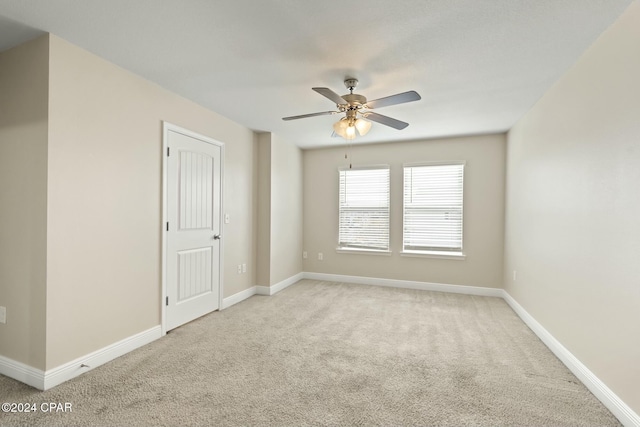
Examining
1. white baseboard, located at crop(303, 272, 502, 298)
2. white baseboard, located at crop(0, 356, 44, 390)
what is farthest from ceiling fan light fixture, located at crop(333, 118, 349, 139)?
white baseboard, located at crop(303, 272, 502, 298)

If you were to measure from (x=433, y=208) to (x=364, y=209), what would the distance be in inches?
45.4

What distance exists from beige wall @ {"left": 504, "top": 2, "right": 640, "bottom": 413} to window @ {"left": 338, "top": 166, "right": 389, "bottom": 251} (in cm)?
229

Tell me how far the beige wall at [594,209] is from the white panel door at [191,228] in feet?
11.9

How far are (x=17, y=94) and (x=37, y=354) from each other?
1.92 m

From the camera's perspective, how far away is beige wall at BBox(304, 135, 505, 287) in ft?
15.2

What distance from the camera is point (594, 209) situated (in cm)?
219

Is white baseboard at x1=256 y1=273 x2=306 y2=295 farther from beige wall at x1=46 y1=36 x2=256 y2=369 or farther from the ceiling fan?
the ceiling fan

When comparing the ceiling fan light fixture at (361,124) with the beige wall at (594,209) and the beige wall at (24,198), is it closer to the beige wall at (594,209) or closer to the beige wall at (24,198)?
the beige wall at (594,209)

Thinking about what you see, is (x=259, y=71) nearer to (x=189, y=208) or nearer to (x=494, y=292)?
(x=189, y=208)

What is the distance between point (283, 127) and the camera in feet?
14.2

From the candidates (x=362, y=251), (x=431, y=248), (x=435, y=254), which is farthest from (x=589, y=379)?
(x=362, y=251)

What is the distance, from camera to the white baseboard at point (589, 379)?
1.80 m

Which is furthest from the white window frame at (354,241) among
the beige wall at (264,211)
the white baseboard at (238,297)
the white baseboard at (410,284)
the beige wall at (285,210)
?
the white baseboard at (238,297)

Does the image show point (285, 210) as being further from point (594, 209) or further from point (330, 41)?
point (594, 209)
